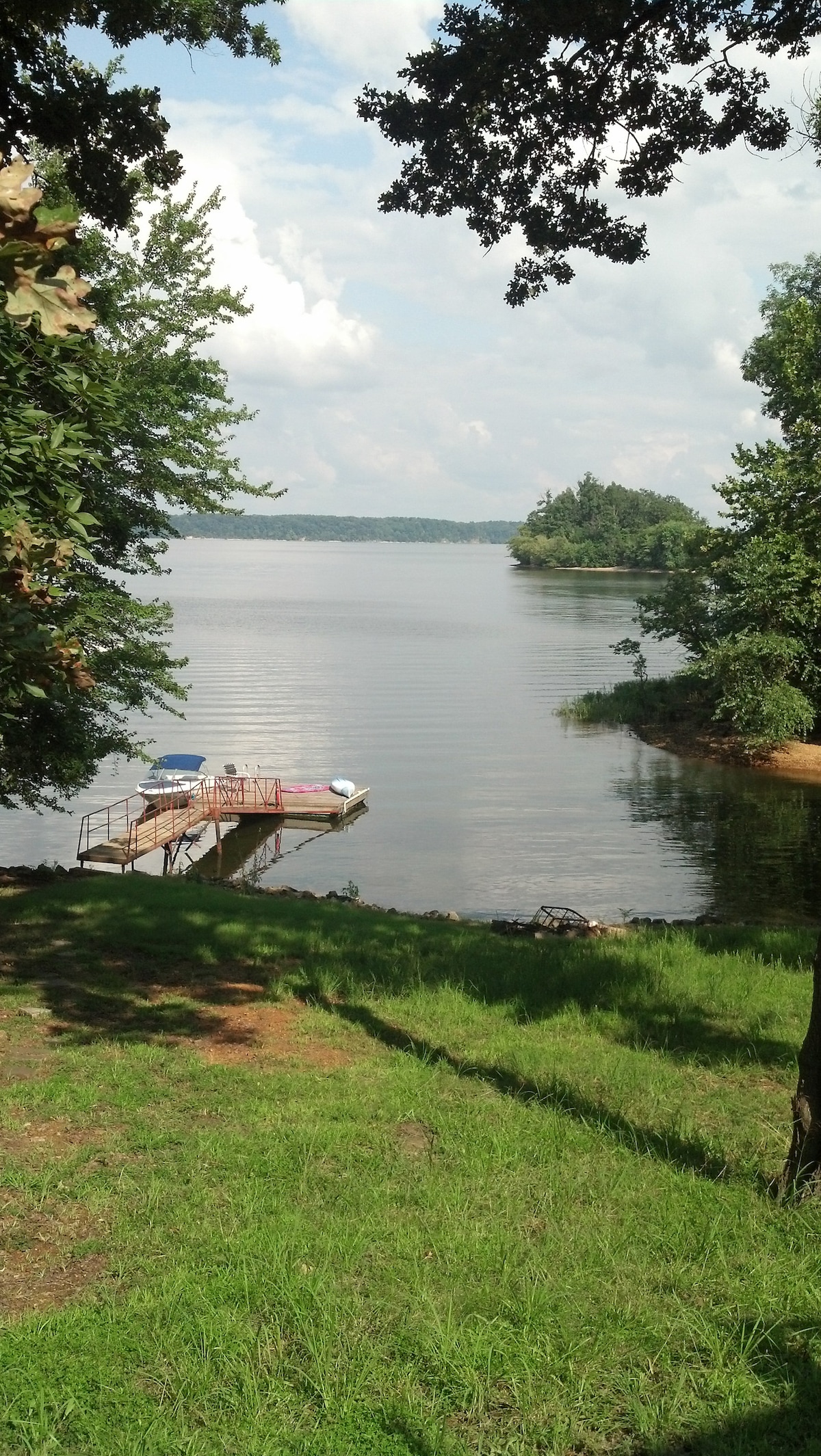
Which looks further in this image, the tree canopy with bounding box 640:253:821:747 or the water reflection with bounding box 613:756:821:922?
the tree canopy with bounding box 640:253:821:747

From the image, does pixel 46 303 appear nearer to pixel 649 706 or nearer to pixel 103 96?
pixel 103 96

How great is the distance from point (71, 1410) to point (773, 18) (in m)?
11.5

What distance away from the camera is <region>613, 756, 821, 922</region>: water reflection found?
23.4m

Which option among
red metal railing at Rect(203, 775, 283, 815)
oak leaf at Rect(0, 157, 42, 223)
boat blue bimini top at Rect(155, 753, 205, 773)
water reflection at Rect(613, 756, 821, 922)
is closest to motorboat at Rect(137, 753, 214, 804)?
boat blue bimini top at Rect(155, 753, 205, 773)

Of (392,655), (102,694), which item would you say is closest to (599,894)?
(102,694)

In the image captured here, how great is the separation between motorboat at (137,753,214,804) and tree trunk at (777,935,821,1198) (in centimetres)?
2644

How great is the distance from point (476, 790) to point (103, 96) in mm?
25672

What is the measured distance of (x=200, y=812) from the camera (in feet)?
103

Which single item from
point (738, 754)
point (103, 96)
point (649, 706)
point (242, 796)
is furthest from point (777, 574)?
point (103, 96)

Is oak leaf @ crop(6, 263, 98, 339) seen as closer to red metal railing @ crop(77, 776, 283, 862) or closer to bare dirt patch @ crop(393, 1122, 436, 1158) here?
bare dirt patch @ crop(393, 1122, 436, 1158)

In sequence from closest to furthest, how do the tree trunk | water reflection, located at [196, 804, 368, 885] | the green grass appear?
the tree trunk → water reflection, located at [196, 804, 368, 885] → the green grass

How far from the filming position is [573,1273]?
495cm

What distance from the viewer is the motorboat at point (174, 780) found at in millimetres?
31797

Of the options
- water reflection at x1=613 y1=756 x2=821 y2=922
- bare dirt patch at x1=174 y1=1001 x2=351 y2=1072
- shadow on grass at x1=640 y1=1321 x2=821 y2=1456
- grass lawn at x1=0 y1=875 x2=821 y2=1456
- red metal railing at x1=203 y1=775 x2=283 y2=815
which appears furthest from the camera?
red metal railing at x1=203 y1=775 x2=283 y2=815
